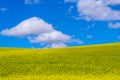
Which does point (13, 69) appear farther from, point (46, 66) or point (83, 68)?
point (83, 68)

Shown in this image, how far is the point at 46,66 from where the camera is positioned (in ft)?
158

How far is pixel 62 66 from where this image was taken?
4816 cm

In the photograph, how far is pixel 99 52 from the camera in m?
60.8

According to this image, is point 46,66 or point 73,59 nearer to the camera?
point 46,66

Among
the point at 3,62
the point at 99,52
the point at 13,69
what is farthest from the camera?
the point at 99,52

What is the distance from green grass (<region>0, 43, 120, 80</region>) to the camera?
41.5 metres

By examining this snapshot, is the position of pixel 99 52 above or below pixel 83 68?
above

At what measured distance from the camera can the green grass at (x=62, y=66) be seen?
41.5 m

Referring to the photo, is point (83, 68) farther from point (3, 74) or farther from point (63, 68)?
point (3, 74)

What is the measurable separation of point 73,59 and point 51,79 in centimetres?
1577

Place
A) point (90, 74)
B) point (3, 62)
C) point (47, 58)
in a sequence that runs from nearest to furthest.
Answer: point (90, 74) < point (3, 62) < point (47, 58)

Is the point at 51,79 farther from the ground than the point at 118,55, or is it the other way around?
the point at 118,55

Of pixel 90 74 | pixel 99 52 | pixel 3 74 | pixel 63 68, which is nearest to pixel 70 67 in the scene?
pixel 63 68

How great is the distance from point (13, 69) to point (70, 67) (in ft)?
24.0
